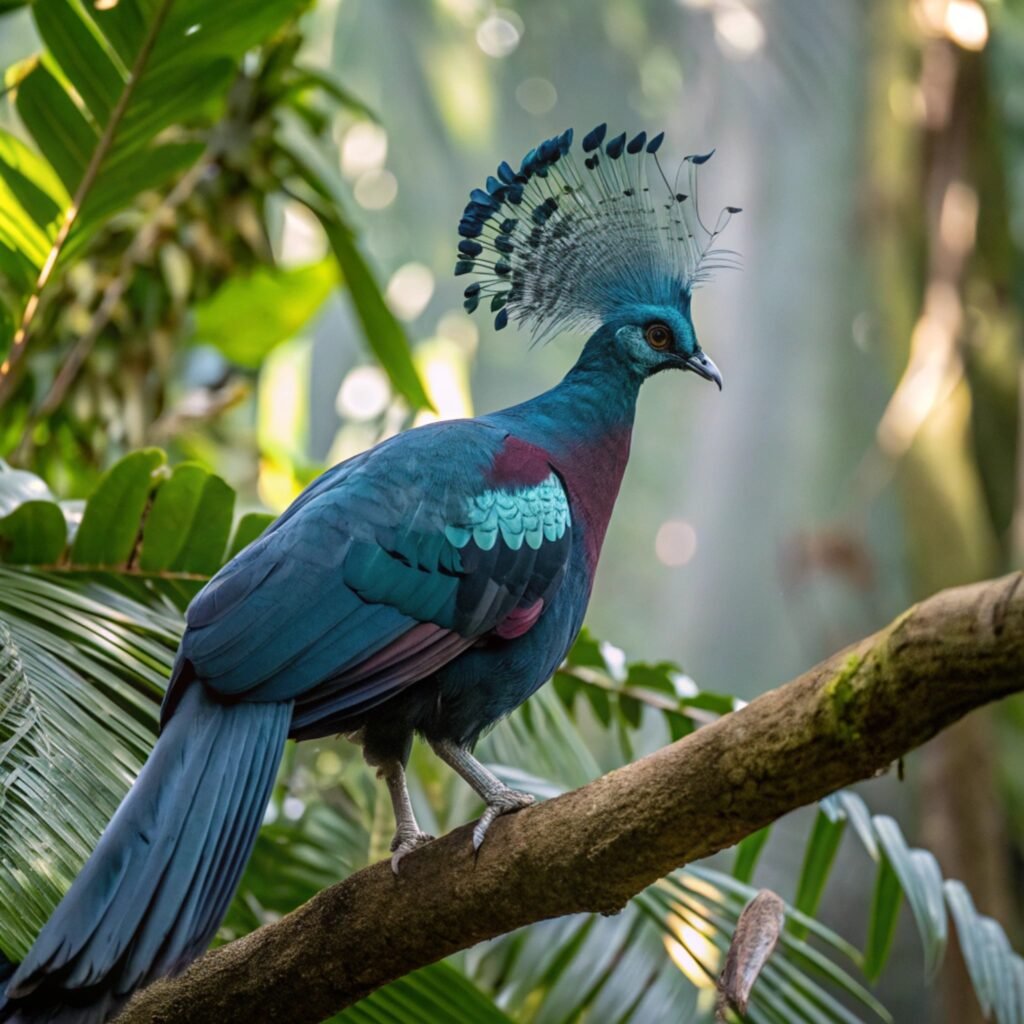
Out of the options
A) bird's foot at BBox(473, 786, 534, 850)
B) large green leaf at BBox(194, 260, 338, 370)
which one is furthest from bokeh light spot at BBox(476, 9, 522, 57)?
bird's foot at BBox(473, 786, 534, 850)

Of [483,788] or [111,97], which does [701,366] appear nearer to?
[483,788]

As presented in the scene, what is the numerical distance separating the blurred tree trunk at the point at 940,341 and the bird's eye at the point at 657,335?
152 inches

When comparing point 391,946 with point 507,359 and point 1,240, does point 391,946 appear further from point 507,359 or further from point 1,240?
point 507,359

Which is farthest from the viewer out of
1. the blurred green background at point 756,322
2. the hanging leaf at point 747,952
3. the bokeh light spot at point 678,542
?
the bokeh light spot at point 678,542

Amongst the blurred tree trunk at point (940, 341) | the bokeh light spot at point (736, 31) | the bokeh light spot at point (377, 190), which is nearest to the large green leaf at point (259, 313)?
the blurred tree trunk at point (940, 341)

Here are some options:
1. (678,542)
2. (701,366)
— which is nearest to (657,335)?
(701,366)

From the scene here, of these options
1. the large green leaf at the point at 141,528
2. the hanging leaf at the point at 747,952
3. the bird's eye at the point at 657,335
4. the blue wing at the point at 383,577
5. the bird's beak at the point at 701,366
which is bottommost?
the hanging leaf at the point at 747,952

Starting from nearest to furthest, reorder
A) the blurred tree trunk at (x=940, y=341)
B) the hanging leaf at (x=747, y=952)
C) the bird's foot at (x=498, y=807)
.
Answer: the hanging leaf at (x=747, y=952)
the bird's foot at (x=498, y=807)
the blurred tree trunk at (x=940, y=341)

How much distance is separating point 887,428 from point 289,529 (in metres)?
4.82

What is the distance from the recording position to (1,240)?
287cm

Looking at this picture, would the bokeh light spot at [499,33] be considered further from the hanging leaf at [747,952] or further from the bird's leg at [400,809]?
the hanging leaf at [747,952]

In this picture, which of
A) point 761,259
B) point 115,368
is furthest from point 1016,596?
point 761,259

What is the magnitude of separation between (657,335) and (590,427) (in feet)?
0.92

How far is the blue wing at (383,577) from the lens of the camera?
84.0 inches
